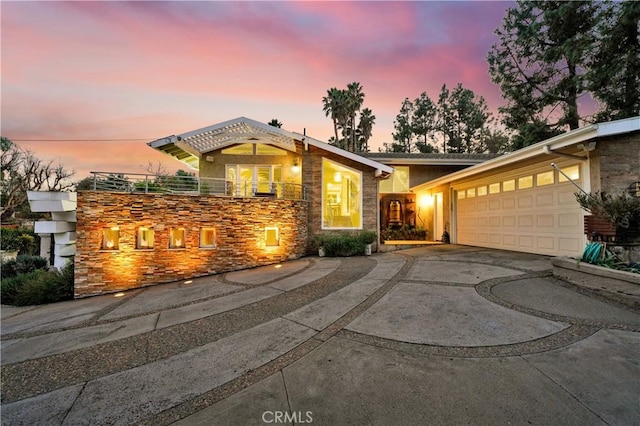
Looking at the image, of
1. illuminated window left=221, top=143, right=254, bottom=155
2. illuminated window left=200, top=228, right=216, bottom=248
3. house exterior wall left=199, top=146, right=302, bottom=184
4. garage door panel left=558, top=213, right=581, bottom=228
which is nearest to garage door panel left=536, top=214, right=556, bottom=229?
garage door panel left=558, top=213, right=581, bottom=228

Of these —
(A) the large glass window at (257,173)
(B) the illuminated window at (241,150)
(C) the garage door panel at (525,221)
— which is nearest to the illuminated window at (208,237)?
(A) the large glass window at (257,173)

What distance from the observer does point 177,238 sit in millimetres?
8289

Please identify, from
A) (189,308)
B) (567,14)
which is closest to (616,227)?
(189,308)

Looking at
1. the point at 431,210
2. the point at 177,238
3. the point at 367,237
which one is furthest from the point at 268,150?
the point at 431,210

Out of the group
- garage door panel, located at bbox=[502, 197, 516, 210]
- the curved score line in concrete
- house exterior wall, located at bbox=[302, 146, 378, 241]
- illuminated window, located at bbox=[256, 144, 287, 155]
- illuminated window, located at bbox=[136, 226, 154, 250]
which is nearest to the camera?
the curved score line in concrete

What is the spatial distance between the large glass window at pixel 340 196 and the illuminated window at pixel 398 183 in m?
4.54

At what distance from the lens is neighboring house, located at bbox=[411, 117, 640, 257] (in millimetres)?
6000

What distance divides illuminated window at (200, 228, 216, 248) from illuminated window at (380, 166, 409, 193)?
9.71m

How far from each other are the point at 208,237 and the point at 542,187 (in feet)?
35.6

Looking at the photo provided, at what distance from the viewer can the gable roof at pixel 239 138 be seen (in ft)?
30.6

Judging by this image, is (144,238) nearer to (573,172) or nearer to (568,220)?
(568,220)

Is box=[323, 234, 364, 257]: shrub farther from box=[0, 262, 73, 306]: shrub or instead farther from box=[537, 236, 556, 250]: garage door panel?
box=[0, 262, 73, 306]: shrub

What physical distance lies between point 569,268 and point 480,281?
176cm
